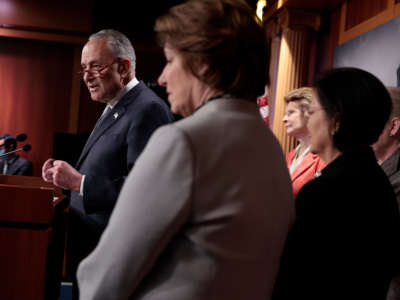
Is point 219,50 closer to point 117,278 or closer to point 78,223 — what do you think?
point 117,278

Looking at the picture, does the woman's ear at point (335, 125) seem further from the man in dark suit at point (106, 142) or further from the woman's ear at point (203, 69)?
the man in dark suit at point (106, 142)

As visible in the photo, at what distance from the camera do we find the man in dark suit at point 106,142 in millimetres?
1843

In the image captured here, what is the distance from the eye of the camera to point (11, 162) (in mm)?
5859

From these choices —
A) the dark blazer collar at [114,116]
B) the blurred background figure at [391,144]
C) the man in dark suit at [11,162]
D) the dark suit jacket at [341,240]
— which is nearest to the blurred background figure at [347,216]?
the dark suit jacket at [341,240]

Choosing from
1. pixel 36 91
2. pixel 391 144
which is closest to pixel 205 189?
pixel 391 144

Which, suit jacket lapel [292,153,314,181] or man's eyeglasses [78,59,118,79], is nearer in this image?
man's eyeglasses [78,59,118,79]

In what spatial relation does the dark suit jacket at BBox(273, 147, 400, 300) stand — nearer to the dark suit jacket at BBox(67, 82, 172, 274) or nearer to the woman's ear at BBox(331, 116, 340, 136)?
the woman's ear at BBox(331, 116, 340, 136)

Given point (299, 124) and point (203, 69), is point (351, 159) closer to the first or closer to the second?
point (203, 69)

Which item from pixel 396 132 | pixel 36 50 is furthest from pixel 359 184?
pixel 36 50

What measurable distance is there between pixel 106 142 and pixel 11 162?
4386 mm

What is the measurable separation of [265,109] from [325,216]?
416 centimetres

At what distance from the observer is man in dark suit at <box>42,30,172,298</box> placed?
184 centimetres

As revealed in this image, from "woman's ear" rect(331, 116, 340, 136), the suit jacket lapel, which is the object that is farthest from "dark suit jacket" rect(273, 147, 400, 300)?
the suit jacket lapel

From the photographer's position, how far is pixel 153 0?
7098mm
